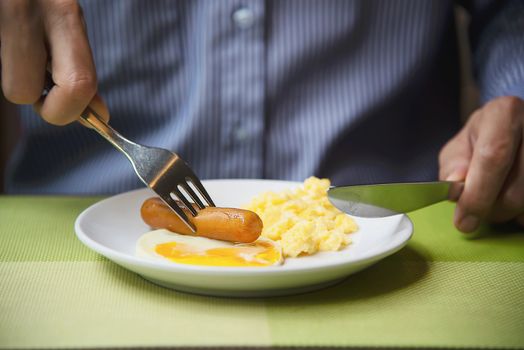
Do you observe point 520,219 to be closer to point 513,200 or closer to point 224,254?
point 513,200

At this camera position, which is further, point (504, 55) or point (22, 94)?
point (504, 55)

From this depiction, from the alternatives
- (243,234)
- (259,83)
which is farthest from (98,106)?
(259,83)

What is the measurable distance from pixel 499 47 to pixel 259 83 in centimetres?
68

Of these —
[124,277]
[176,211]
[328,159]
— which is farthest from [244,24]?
[124,277]

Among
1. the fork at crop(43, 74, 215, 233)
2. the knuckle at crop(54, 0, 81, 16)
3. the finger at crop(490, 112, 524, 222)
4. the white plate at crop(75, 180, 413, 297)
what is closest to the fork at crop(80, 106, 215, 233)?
the fork at crop(43, 74, 215, 233)

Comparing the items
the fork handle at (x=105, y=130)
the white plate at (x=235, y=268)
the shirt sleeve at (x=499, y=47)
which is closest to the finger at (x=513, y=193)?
the white plate at (x=235, y=268)

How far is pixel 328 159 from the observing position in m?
1.75

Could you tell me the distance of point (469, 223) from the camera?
4.22 ft

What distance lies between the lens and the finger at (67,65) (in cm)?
116

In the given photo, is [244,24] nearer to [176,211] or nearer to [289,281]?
[176,211]

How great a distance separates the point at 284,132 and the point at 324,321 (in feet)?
2.98

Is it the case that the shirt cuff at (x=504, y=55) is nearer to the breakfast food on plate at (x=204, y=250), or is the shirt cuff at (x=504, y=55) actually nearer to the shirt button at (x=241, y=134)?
the shirt button at (x=241, y=134)

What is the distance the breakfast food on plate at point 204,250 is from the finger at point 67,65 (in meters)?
0.27

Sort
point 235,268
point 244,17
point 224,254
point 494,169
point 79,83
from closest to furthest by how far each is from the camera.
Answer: point 235,268 → point 224,254 → point 79,83 → point 494,169 → point 244,17
